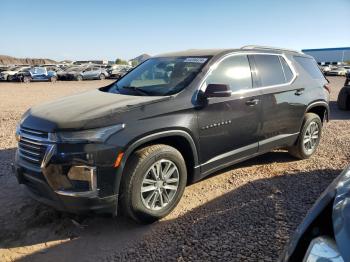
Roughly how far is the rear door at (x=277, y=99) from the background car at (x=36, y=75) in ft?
94.2

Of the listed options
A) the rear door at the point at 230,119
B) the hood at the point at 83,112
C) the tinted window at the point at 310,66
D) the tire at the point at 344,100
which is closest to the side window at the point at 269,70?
the rear door at the point at 230,119

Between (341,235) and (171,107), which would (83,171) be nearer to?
(171,107)

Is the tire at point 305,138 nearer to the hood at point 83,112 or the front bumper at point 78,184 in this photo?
the hood at point 83,112

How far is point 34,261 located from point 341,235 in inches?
108

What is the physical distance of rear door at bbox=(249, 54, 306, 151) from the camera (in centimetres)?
478

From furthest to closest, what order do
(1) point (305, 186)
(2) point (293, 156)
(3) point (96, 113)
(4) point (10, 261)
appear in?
(2) point (293, 156) < (1) point (305, 186) < (3) point (96, 113) < (4) point (10, 261)

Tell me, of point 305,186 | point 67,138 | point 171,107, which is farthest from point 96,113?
point 305,186

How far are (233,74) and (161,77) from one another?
940mm

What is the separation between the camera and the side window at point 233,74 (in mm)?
4289

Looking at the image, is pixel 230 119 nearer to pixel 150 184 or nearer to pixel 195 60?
pixel 195 60

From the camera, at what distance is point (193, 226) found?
11.9ft

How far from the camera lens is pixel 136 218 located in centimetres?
359

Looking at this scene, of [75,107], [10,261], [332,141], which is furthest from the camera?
[332,141]

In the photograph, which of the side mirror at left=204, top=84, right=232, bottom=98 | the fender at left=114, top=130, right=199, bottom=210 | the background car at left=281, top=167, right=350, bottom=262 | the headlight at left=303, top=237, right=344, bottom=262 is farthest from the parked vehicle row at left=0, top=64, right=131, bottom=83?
the headlight at left=303, top=237, right=344, bottom=262
